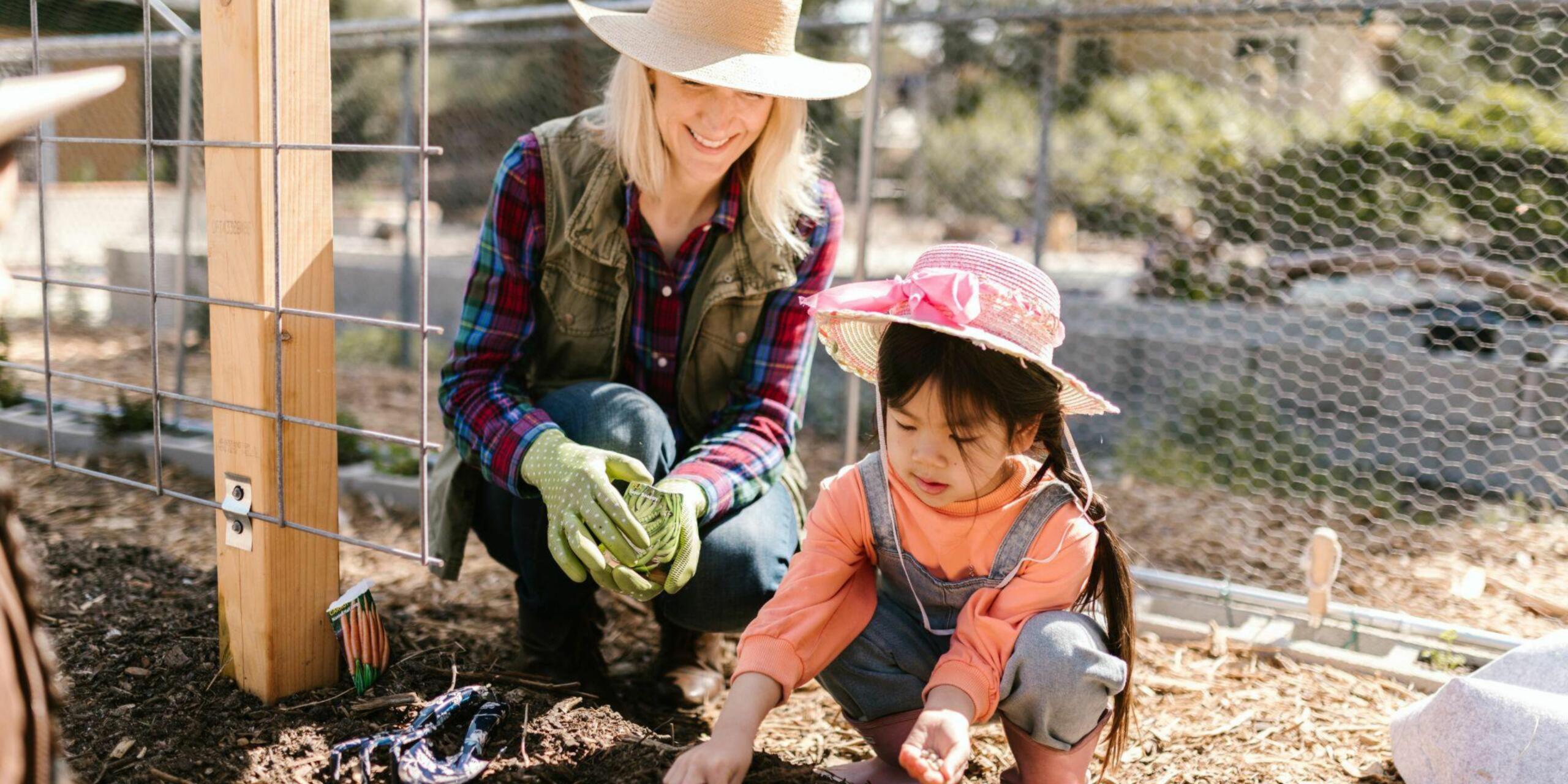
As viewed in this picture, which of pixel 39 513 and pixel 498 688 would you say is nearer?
pixel 498 688

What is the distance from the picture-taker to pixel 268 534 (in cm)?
168

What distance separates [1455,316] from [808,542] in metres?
3.29

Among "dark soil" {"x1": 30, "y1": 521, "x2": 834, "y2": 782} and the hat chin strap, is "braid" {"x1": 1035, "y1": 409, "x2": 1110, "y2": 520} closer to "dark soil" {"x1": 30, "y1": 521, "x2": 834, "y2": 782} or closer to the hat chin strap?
the hat chin strap

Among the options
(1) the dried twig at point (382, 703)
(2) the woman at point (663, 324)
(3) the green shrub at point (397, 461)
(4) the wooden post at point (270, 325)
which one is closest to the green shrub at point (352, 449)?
(3) the green shrub at point (397, 461)

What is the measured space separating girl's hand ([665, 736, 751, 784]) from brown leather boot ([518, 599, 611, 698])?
2.08ft

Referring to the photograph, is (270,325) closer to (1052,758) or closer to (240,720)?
(240,720)

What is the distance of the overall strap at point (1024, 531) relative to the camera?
163cm

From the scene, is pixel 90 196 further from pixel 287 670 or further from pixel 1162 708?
pixel 1162 708

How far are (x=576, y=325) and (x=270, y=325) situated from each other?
21.8 inches

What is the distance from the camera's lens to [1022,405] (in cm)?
157

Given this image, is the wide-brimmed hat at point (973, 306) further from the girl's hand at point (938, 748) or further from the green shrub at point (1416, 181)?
the green shrub at point (1416, 181)

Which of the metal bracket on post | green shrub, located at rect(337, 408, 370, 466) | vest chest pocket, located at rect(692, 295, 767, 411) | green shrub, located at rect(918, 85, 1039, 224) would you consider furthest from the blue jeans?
green shrub, located at rect(918, 85, 1039, 224)

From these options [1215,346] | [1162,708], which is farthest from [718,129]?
[1215,346]

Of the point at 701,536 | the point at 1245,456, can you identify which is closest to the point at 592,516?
the point at 701,536
